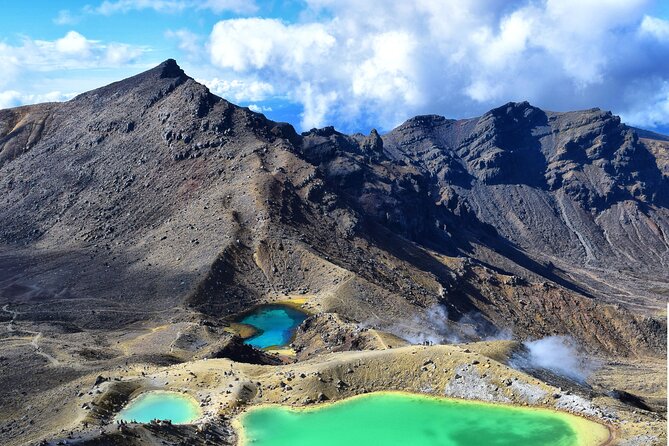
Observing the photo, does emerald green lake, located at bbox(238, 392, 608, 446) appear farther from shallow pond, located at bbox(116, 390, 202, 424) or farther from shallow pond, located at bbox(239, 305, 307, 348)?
shallow pond, located at bbox(239, 305, 307, 348)

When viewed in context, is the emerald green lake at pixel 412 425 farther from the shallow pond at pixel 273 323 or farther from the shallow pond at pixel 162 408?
the shallow pond at pixel 273 323

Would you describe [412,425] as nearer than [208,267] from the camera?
Yes

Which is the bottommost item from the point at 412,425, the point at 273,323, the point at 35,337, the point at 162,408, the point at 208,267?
the point at 162,408

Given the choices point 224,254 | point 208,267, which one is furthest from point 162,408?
point 224,254

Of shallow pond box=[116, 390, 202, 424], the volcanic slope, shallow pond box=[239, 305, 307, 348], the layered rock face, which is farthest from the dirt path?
shallow pond box=[239, 305, 307, 348]

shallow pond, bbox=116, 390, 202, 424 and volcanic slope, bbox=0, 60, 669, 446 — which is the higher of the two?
volcanic slope, bbox=0, 60, 669, 446

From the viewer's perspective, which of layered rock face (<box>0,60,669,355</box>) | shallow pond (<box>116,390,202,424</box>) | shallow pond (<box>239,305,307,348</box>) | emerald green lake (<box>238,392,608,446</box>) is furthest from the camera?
layered rock face (<box>0,60,669,355</box>)

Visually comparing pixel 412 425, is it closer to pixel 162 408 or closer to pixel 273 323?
pixel 162 408

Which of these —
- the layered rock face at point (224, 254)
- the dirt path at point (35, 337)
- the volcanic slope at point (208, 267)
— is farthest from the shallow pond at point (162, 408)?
the layered rock face at point (224, 254)
